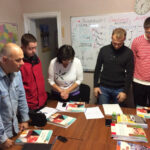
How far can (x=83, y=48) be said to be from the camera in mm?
2916

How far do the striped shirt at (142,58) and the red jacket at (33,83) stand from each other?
49.6 inches

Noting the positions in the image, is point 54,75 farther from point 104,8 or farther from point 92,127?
point 104,8

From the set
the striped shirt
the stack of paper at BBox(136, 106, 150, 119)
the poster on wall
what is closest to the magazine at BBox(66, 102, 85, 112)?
the stack of paper at BBox(136, 106, 150, 119)

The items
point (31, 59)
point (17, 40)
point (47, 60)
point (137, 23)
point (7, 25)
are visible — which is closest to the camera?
point (31, 59)

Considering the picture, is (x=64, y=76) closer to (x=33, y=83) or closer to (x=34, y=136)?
(x=33, y=83)

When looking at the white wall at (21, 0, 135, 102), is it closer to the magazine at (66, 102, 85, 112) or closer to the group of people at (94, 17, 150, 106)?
the group of people at (94, 17, 150, 106)

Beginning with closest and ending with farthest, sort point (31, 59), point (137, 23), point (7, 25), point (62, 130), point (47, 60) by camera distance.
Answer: point (62, 130)
point (31, 59)
point (137, 23)
point (7, 25)
point (47, 60)

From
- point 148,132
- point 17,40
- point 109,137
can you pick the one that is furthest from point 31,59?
point 17,40

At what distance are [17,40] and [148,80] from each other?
8.13 feet

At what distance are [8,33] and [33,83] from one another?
5.05 ft

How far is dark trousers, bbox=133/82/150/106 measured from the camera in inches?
79.4

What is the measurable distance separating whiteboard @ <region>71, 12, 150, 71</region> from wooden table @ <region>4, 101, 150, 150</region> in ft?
4.95

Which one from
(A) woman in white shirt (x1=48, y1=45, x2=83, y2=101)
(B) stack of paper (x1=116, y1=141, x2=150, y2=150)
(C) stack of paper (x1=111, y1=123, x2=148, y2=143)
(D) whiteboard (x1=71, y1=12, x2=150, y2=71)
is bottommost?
(B) stack of paper (x1=116, y1=141, x2=150, y2=150)

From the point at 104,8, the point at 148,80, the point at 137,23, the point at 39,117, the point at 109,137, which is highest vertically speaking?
the point at 104,8
